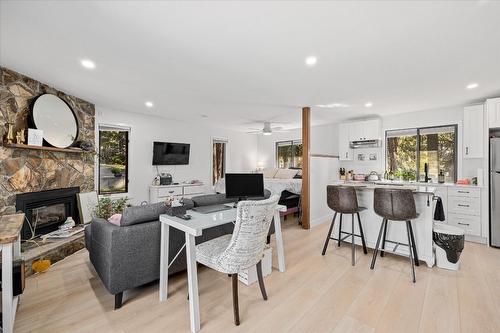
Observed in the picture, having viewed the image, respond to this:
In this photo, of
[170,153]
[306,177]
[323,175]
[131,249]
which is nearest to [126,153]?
[170,153]

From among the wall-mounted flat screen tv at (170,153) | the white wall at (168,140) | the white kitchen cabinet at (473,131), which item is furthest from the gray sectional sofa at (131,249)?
the white kitchen cabinet at (473,131)

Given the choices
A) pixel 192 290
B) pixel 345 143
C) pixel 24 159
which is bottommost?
pixel 192 290

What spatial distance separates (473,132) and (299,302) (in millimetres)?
4561

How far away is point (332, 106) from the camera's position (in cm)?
471

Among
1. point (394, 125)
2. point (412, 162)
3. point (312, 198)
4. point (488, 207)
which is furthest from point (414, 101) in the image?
point (312, 198)

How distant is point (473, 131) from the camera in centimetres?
416

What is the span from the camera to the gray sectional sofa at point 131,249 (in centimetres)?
204

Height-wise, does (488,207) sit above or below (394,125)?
below

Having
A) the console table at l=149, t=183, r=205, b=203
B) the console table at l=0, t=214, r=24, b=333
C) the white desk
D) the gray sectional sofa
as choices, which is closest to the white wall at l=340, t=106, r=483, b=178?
the console table at l=149, t=183, r=205, b=203

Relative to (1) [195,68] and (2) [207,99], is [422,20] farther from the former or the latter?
(2) [207,99]

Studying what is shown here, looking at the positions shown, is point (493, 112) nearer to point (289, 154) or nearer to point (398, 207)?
point (398, 207)

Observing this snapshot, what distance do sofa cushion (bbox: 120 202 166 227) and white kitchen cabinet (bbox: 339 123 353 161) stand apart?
5019 millimetres

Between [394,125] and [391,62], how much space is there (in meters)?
3.32

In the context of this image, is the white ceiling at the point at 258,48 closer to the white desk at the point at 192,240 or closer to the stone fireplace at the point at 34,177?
the stone fireplace at the point at 34,177
